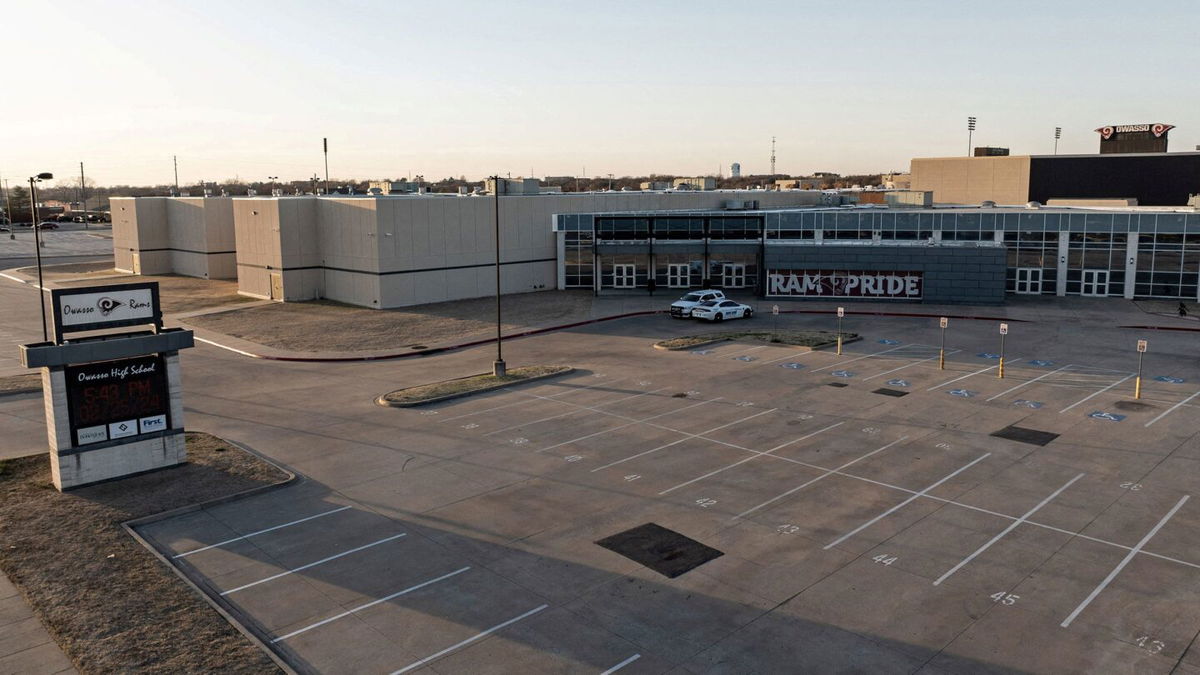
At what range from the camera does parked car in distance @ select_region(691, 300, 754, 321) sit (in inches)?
1970

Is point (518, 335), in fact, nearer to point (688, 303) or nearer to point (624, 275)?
point (688, 303)

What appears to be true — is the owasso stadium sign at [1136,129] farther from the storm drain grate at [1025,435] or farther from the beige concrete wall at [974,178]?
the storm drain grate at [1025,435]

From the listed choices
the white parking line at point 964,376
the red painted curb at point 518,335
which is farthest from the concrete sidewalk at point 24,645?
the white parking line at point 964,376

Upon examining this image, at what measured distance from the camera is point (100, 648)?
14.4 metres

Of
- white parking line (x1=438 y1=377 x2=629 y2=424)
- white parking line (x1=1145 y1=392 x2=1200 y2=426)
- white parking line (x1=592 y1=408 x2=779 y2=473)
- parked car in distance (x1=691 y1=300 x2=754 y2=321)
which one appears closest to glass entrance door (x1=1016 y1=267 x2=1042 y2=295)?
parked car in distance (x1=691 y1=300 x2=754 y2=321)

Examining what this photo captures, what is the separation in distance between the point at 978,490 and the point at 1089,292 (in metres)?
Result: 44.9

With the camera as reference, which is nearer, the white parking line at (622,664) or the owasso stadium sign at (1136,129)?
the white parking line at (622,664)

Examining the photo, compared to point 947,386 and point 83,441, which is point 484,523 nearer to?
point 83,441

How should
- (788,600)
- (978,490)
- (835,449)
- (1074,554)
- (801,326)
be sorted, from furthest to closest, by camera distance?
(801,326) → (835,449) → (978,490) → (1074,554) → (788,600)

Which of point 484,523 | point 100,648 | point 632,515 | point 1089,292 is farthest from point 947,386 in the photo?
point 1089,292

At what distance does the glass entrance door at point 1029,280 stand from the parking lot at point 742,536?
101ft

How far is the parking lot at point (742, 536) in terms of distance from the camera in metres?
14.5

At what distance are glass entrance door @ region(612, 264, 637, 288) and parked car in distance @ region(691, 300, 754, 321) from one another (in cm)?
1456

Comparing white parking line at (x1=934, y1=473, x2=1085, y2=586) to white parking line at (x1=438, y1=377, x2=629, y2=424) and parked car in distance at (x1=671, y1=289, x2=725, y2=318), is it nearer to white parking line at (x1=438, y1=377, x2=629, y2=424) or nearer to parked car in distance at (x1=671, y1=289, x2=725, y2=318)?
white parking line at (x1=438, y1=377, x2=629, y2=424)
